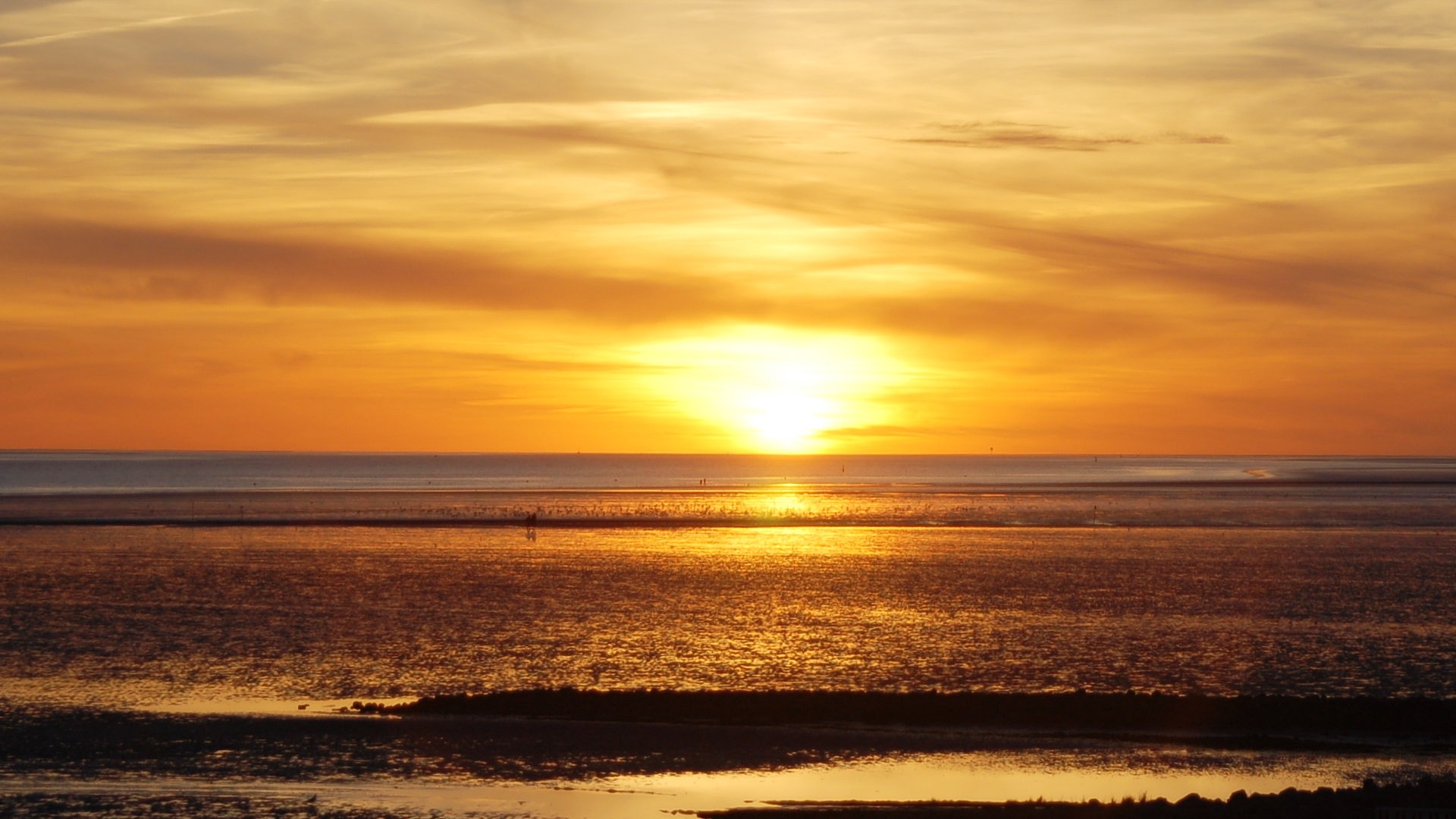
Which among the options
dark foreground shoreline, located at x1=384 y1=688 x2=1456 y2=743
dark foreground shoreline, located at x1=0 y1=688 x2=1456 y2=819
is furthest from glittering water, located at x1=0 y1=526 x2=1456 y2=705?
dark foreground shoreline, located at x1=0 y1=688 x2=1456 y2=819

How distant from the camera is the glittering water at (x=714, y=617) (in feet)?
126

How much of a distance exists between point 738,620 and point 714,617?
1146 mm

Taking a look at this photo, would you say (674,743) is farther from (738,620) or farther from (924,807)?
(738,620)

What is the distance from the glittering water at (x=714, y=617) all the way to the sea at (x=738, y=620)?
8.8 inches

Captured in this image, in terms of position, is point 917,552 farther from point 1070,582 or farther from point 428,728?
point 428,728

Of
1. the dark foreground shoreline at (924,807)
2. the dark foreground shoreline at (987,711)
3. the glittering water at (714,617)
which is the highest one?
the dark foreground shoreline at (924,807)

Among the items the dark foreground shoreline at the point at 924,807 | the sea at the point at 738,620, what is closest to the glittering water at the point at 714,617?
the sea at the point at 738,620

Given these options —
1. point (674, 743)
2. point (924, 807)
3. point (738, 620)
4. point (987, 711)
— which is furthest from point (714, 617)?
point (924, 807)

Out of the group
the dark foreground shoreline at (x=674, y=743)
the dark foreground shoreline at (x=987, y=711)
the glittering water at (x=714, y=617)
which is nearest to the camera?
the dark foreground shoreline at (x=674, y=743)

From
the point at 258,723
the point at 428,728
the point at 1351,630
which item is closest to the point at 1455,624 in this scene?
the point at 1351,630

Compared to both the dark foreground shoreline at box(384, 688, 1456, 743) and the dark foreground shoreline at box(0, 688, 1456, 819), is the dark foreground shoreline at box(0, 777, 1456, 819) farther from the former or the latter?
the dark foreground shoreline at box(384, 688, 1456, 743)

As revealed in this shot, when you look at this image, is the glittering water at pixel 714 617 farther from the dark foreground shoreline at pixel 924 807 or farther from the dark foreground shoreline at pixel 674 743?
the dark foreground shoreline at pixel 924 807

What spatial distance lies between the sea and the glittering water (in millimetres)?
224

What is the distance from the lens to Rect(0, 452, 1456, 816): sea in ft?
109
